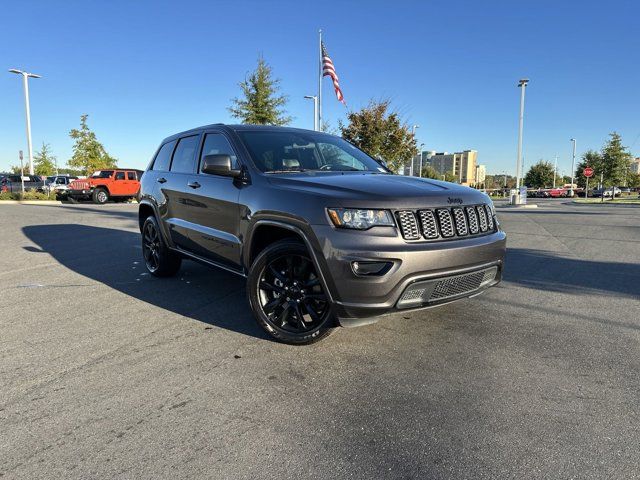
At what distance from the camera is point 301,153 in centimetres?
440

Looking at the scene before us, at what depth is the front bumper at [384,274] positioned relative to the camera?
9.73 ft

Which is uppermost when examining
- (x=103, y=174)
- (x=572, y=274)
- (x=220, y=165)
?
(x=103, y=174)

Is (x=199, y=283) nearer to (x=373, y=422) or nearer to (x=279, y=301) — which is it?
(x=279, y=301)

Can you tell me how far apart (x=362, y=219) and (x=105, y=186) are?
24209mm

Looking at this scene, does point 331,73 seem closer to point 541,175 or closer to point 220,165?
point 220,165

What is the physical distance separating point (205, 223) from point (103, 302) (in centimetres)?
149

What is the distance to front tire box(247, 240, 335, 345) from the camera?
336 centimetres

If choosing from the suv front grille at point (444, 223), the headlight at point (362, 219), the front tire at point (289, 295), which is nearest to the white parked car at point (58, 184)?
the front tire at point (289, 295)

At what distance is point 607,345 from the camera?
11.8 ft

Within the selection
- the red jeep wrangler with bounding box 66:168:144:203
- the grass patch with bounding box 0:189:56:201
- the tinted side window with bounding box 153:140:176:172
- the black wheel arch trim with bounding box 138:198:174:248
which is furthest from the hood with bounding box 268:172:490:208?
the grass patch with bounding box 0:189:56:201

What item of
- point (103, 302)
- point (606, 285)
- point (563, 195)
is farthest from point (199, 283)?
point (563, 195)

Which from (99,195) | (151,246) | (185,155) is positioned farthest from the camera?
(99,195)

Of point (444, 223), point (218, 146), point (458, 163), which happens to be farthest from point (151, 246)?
point (458, 163)

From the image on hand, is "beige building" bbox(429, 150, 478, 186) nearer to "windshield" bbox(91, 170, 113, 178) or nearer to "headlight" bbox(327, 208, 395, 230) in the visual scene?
"windshield" bbox(91, 170, 113, 178)
